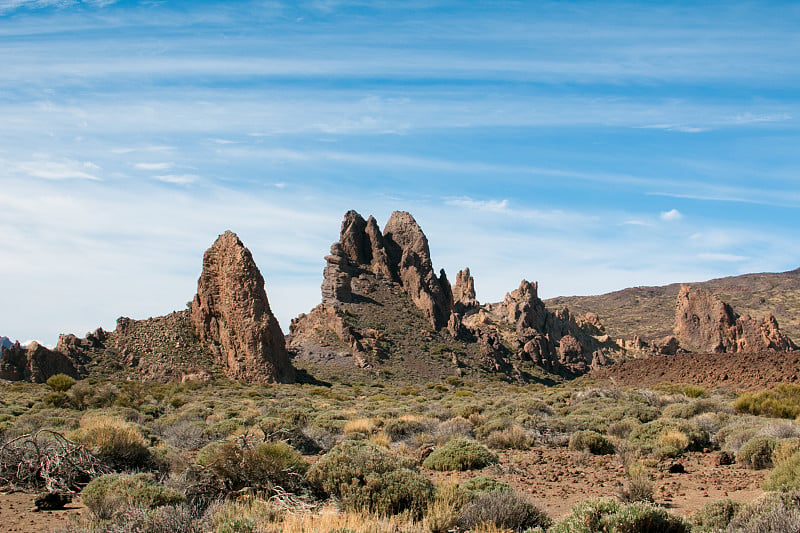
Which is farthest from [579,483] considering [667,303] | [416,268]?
[667,303]

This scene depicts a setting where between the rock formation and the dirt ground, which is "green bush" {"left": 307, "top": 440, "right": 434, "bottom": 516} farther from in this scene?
the rock formation

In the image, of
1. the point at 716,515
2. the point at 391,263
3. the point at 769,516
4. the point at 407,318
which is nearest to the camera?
the point at 769,516

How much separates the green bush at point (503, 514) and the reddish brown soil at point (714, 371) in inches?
722

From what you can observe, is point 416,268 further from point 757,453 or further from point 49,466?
point 49,466

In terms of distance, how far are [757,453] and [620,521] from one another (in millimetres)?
7244

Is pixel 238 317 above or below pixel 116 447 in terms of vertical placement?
above

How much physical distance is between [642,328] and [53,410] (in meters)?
87.2

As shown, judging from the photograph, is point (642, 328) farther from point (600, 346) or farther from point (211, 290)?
point (211, 290)

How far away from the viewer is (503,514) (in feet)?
24.4

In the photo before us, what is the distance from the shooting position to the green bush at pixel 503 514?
24.3ft

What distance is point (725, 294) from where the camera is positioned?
4338 inches

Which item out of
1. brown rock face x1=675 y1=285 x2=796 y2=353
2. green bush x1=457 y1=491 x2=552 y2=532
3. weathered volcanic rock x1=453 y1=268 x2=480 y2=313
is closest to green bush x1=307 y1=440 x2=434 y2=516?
green bush x1=457 y1=491 x2=552 y2=532

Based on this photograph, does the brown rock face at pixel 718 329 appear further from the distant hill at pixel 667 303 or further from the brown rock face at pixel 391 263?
the brown rock face at pixel 391 263

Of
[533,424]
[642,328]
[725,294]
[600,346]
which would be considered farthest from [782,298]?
[533,424]
